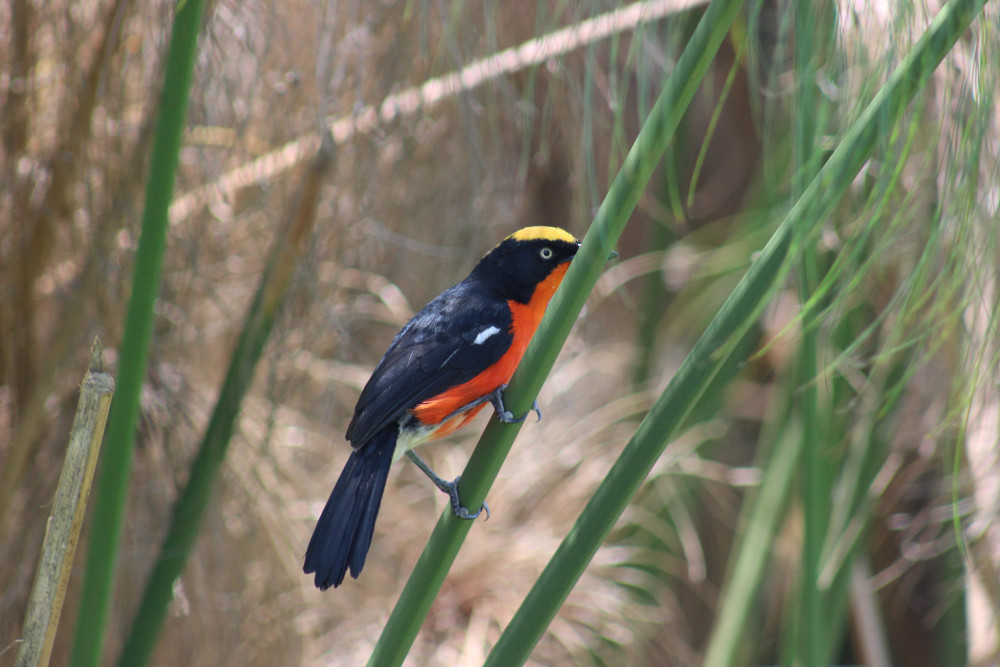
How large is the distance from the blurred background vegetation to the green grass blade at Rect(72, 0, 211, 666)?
0.41m

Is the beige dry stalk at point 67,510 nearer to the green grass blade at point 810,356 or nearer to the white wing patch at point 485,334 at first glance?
the white wing patch at point 485,334

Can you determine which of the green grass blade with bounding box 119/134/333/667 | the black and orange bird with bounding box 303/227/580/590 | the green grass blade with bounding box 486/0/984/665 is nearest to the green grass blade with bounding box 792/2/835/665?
the green grass blade with bounding box 486/0/984/665

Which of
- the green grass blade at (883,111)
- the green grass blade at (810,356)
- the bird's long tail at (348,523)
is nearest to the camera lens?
the green grass blade at (883,111)

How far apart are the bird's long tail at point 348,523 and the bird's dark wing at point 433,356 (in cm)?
7

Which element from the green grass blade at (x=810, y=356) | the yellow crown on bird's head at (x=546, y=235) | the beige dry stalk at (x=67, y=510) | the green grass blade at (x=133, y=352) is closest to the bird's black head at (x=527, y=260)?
the yellow crown on bird's head at (x=546, y=235)

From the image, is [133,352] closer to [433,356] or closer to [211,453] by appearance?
[211,453]

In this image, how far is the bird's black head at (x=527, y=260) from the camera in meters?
1.67

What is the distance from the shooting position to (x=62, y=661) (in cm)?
202

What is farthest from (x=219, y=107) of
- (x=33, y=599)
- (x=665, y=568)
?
(x=665, y=568)

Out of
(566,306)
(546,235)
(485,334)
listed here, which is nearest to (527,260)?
(546,235)

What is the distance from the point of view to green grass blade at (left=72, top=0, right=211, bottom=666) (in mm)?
982

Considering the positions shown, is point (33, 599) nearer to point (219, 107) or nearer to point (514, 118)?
point (219, 107)

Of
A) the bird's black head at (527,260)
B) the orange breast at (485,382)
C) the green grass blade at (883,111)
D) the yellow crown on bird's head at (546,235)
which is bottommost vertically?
the orange breast at (485,382)

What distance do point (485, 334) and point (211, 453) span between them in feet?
1.66
